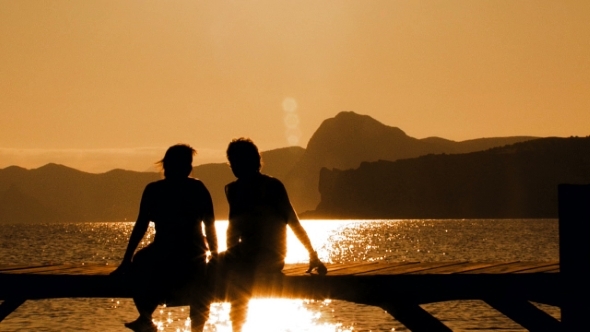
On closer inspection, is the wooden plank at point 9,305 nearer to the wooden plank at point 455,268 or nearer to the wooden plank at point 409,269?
the wooden plank at point 409,269

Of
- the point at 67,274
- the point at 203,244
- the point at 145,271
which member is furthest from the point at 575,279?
the point at 67,274

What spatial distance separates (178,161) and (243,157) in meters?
0.68

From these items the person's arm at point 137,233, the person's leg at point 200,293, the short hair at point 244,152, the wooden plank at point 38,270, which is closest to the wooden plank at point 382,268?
the person's leg at point 200,293

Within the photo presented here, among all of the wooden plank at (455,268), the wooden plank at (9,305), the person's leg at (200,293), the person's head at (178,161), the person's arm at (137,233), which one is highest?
the person's head at (178,161)

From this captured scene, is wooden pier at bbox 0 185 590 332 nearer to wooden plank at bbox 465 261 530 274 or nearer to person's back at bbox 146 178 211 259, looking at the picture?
wooden plank at bbox 465 261 530 274

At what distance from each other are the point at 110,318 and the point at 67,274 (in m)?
38.8

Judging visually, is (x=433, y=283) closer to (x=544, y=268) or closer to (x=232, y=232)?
(x=544, y=268)

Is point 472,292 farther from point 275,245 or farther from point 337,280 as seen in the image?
point 275,245

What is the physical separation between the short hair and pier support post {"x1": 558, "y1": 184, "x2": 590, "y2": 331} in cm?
307

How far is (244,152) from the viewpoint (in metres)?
8.98

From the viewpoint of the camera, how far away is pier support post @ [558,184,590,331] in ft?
27.7

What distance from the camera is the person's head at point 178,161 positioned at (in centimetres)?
902

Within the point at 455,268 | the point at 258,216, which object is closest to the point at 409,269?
the point at 455,268

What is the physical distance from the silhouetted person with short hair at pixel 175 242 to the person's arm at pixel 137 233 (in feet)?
0.04
